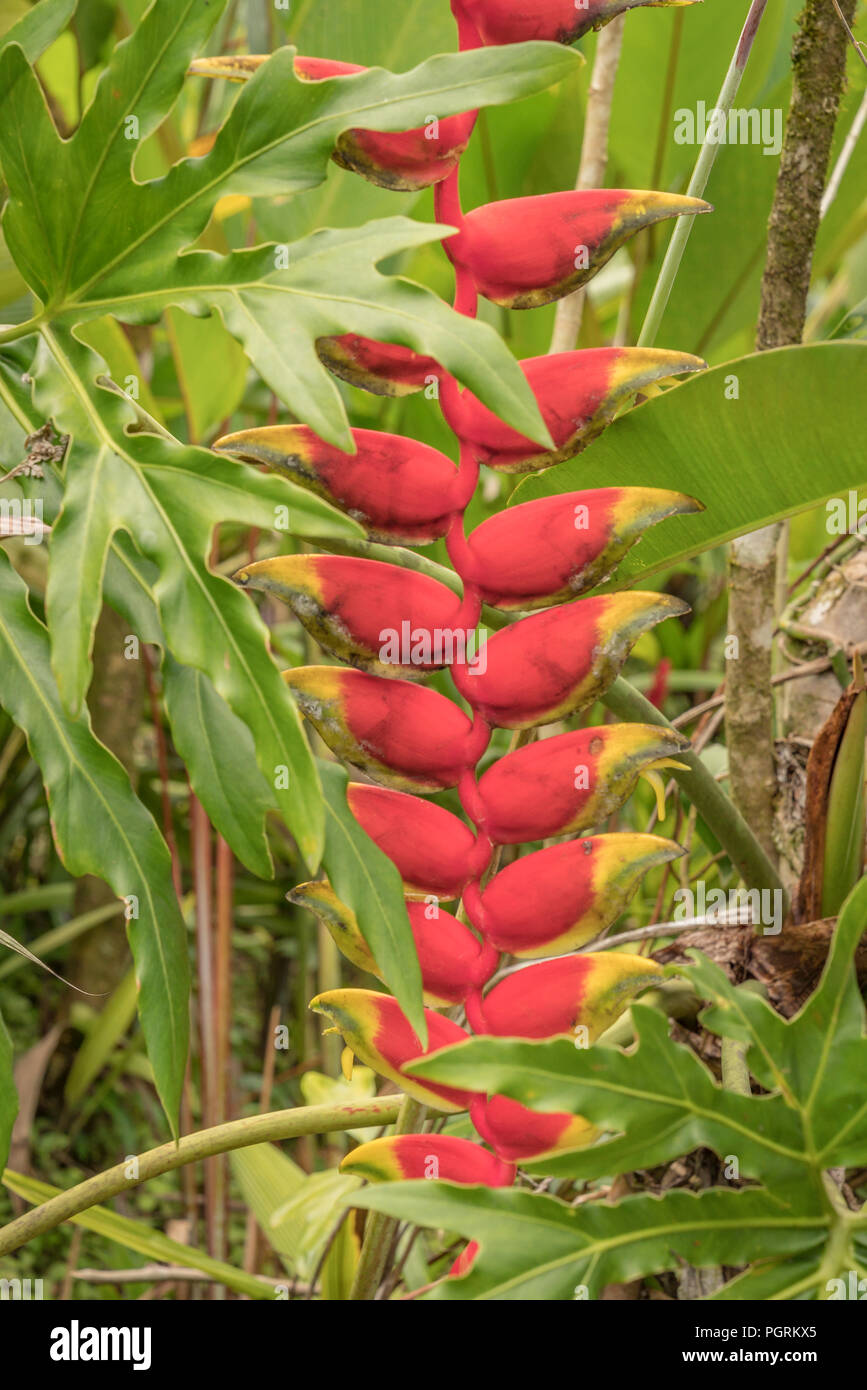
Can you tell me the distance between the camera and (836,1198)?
0.35 metres

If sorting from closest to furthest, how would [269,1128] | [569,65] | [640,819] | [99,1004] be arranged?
[569,65] → [269,1128] → [640,819] → [99,1004]

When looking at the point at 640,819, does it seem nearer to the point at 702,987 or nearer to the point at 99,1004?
the point at 702,987

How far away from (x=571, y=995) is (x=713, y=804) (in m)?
0.15

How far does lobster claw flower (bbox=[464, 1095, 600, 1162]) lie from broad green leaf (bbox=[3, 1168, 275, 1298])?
1.09 ft

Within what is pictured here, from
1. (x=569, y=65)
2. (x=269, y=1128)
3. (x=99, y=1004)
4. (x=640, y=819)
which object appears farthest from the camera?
(x=99, y=1004)

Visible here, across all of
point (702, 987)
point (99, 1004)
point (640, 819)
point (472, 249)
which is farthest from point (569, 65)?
point (99, 1004)

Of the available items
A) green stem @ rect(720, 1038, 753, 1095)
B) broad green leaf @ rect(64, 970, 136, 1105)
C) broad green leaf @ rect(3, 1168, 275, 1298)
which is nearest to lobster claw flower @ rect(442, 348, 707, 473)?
green stem @ rect(720, 1038, 753, 1095)

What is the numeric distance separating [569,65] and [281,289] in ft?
0.30

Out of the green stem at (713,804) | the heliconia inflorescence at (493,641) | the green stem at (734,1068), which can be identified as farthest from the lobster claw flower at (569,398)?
the green stem at (734,1068)

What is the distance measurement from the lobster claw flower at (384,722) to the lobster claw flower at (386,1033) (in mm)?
66

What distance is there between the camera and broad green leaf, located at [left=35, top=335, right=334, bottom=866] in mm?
292

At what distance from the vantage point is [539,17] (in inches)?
12.6
